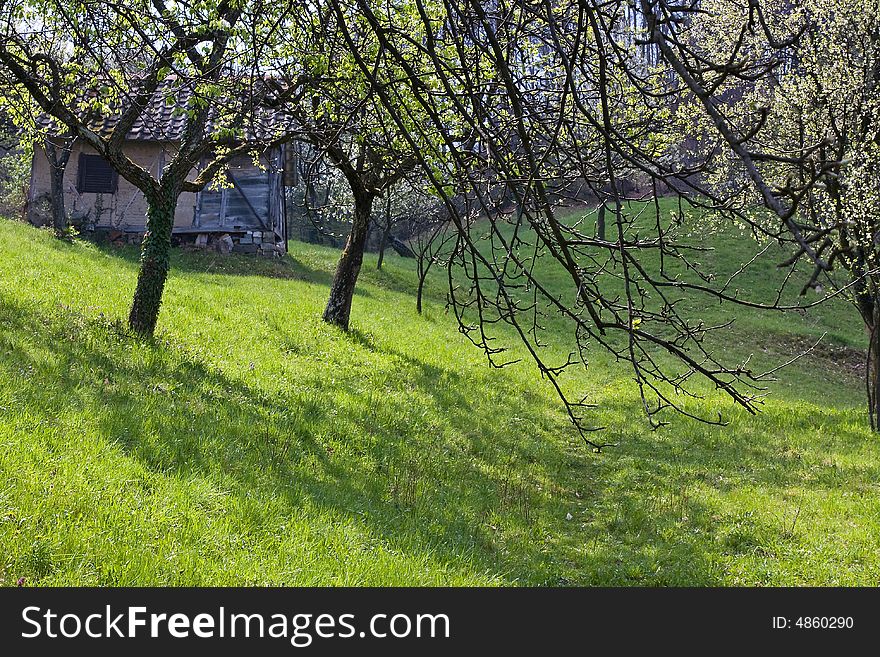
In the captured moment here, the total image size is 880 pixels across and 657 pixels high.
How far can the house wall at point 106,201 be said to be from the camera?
24.5 metres

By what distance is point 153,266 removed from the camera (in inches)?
406

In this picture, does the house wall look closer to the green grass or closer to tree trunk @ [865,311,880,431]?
the green grass

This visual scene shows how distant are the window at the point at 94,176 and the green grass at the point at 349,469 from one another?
1079 cm

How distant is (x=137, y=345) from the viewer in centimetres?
918

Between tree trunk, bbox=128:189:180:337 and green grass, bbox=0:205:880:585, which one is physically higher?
tree trunk, bbox=128:189:180:337

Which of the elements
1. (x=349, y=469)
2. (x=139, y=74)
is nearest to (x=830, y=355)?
(x=349, y=469)

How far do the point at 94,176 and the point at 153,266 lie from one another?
17.2 m

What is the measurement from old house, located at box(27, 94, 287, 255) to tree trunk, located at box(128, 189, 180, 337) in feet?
46.9

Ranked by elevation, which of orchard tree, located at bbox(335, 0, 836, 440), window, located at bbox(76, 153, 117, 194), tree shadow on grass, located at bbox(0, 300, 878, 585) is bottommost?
tree shadow on grass, located at bbox(0, 300, 878, 585)

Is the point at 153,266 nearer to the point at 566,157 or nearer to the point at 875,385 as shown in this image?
the point at 566,157

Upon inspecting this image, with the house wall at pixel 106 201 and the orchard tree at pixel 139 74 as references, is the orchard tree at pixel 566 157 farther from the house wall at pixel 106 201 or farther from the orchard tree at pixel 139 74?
the house wall at pixel 106 201

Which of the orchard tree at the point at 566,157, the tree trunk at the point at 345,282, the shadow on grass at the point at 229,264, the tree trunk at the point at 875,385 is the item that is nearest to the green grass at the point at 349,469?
the tree trunk at the point at 875,385

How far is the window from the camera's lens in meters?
24.8

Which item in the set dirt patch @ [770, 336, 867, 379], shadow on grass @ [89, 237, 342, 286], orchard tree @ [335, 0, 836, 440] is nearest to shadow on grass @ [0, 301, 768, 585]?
orchard tree @ [335, 0, 836, 440]
